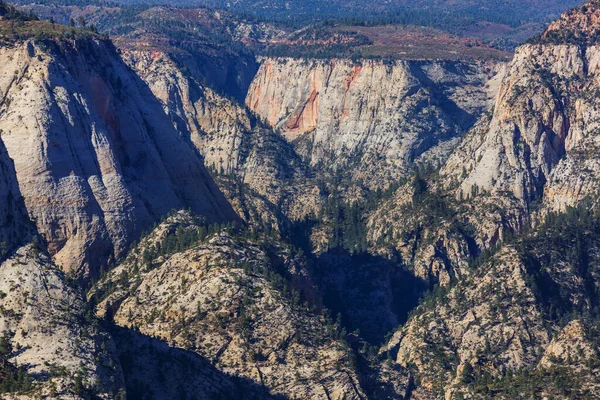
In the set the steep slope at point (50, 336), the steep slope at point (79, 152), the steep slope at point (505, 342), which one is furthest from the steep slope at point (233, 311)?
the steep slope at point (50, 336)

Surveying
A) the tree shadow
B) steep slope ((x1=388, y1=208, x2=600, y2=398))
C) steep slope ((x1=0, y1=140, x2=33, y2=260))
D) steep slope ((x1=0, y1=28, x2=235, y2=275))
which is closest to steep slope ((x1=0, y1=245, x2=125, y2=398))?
steep slope ((x1=0, y1=140, x2=33, y2=260))

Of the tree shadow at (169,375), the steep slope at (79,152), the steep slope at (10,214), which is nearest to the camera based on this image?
the steep slope at (10,214)

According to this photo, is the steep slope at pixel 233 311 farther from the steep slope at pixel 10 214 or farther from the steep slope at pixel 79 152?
the steep slope at pixel 10 214

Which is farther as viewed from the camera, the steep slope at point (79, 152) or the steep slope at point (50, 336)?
the steep slope at point (79, 152)

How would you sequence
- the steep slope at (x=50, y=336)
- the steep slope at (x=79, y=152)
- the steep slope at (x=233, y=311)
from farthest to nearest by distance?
1. the steep slope at (x=79, y=152)
2. the steep slope at (x=233, y=311)
3. the steep slope at (x=50, y=336)

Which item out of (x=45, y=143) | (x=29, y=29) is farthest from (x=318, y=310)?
(x=29, y=29)

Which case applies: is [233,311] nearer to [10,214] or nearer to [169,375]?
[169,375]

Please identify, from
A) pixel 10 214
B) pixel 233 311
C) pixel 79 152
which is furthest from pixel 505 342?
pixel 10 214
